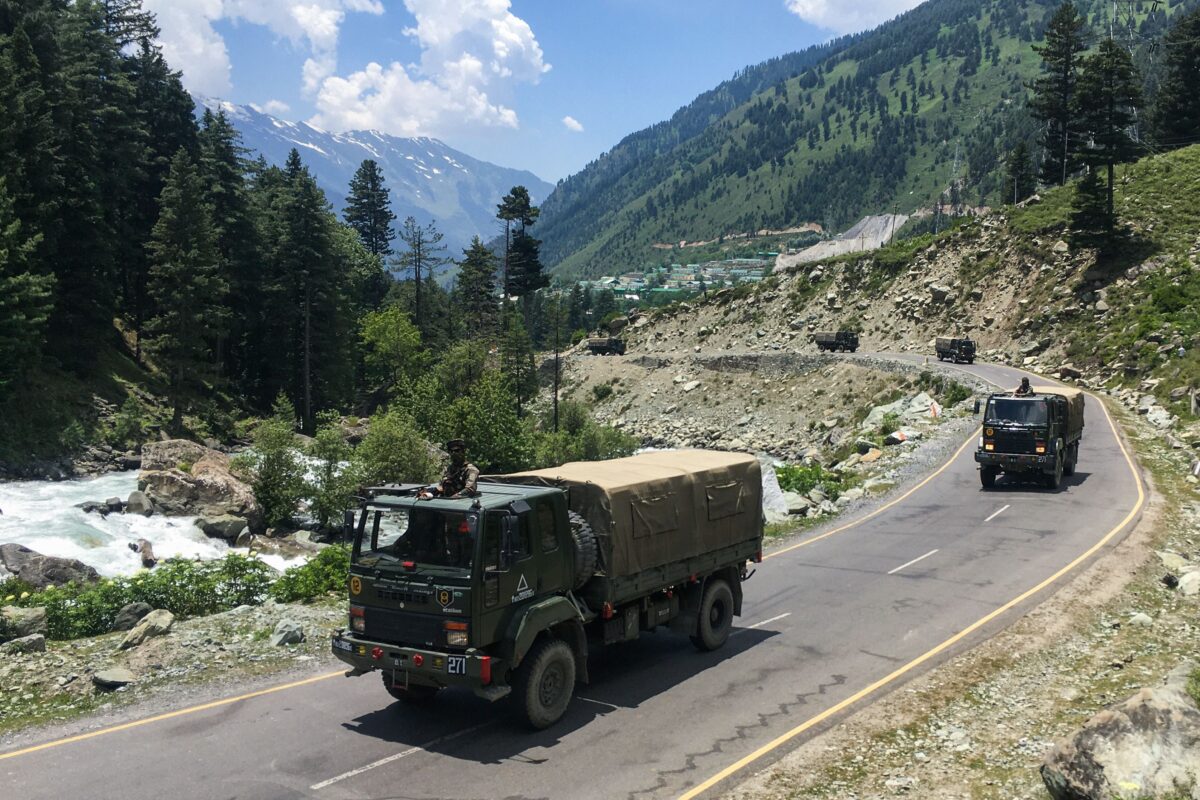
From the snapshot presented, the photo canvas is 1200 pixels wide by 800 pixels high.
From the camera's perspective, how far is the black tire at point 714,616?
1450 cm

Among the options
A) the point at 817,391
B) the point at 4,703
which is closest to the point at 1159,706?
the point at 4,703

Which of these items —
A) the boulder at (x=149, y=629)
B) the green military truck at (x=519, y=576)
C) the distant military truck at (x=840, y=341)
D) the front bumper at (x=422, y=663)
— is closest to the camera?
the front bumper at (x=422, y=663)

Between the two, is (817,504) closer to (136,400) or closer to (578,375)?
(136,400)

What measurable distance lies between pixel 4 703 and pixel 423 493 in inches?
267

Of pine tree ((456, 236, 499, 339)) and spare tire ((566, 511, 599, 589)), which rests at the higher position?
pine tree ((456, 236, 499, 339))

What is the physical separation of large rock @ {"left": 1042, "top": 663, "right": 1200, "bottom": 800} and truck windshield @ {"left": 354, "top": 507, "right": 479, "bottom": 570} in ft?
22.5

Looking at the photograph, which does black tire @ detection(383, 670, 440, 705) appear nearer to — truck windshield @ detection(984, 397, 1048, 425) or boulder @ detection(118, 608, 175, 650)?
boulder @ detection(118, 608, 175, 650)

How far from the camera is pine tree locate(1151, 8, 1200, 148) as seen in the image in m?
81.9

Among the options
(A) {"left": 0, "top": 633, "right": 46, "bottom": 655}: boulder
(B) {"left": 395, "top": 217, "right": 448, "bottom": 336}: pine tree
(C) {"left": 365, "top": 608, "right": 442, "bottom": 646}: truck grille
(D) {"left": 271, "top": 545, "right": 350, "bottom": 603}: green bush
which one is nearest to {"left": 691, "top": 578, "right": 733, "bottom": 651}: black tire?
(C) {"left": 365, "top": 608, "right": 442, "bottom": 646}: truck grille

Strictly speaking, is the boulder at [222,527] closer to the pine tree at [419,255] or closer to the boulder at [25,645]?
the boulder at [25,645]

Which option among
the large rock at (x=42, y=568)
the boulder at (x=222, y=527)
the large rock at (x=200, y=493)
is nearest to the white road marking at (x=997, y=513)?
the large rock at (x=42, y=568)

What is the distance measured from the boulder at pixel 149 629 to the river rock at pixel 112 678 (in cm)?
159

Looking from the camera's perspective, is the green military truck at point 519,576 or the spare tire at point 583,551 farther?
the spare tire at point 583,551

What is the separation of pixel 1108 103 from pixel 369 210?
8753cm
